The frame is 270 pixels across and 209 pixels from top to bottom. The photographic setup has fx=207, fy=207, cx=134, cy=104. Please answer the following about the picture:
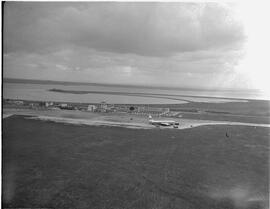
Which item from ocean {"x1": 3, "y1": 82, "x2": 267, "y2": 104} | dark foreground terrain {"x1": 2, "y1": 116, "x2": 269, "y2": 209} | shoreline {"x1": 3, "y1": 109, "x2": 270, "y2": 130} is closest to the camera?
dark foreground terrain {"x1": 2, "y1": 116, "x2": 269, "y2": 209}

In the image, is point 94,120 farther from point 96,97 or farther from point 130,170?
point 96,97

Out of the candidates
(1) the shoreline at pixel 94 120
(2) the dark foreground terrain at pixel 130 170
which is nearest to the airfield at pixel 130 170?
(2) the dark foreground terrain at pixel 130 170

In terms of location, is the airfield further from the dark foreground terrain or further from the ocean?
the ocean

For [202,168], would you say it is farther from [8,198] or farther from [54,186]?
[8,198]

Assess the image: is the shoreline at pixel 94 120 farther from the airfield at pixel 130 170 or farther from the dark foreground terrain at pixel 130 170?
the dark foreground terrain at pixel 130 170

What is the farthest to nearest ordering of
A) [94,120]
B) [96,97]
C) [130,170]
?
[96,97], [94,120], [130,170]

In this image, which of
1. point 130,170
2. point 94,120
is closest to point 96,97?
point 94,120

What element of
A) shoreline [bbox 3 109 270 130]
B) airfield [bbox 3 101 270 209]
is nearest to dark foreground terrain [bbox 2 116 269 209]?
airfield [bbox 3 101 270 209]

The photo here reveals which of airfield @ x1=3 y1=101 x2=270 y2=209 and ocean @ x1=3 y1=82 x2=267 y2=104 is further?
ocean @ x1=3 y1=82 x2=267 y2=104
